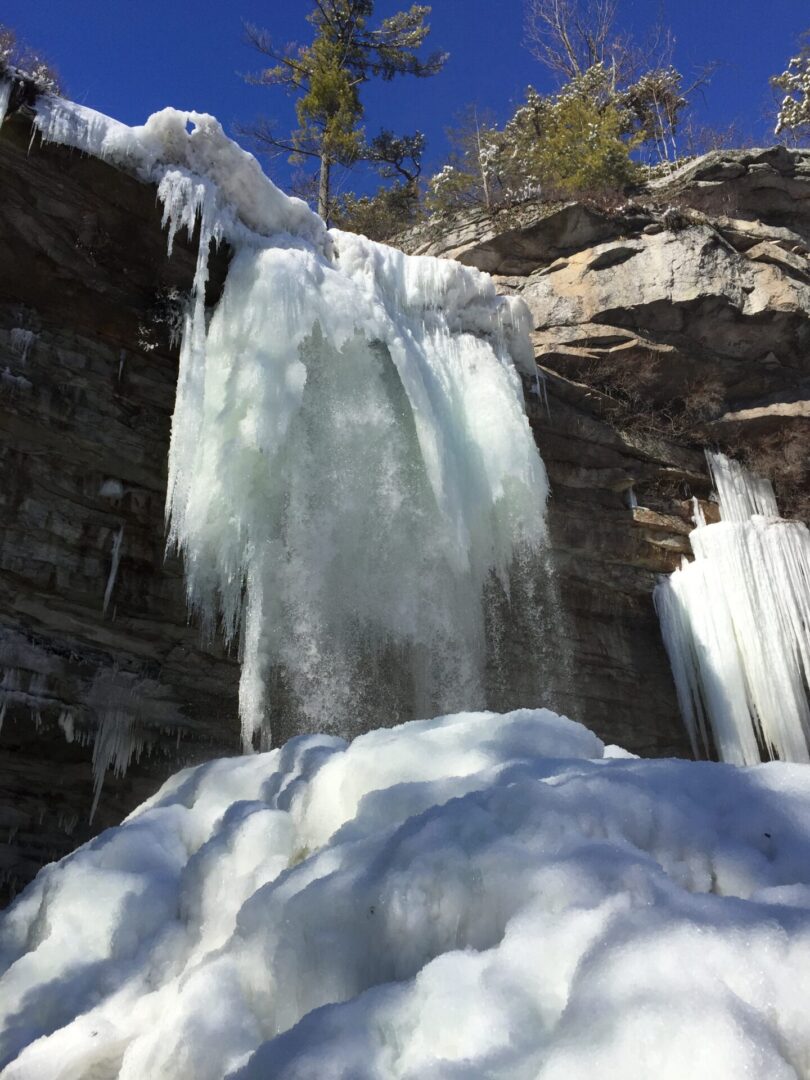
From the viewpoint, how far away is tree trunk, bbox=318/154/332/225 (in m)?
14.0

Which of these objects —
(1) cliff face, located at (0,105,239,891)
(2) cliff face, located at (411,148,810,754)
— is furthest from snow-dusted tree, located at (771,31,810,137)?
(1) cliff face, located at (0,105,239,891)

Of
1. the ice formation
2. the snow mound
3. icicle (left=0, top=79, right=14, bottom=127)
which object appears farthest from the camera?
the ice formation

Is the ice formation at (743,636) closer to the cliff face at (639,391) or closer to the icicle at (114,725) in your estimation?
the cliff face at (639,391)

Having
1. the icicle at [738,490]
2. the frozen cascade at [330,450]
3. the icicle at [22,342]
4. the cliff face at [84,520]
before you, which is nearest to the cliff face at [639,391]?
the icicle at [738,490]

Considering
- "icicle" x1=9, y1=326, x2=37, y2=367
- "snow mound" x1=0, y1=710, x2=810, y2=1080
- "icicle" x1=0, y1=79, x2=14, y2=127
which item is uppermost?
"icicle" x1=0, y1=79, x2=14, y2=127

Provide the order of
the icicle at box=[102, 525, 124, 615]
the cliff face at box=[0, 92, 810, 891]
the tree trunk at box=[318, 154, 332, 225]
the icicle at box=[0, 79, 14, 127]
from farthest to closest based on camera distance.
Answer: the tree trunk at box=[318, 154, 332, 225]
the icicle at box=[102, 525, 124, 615]
the cliff face at box=[0, 92, 810, 891]
the icicle at box=[0, 79, 14, 127]

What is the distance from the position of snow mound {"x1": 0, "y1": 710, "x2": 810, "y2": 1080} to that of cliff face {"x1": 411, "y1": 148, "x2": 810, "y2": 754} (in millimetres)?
6203

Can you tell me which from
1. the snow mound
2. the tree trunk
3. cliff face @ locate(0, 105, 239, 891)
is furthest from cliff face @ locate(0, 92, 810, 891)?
the tree trunk

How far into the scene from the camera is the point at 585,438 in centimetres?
984

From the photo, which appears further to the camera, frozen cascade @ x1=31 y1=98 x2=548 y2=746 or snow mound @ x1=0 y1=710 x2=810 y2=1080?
frozen cascade @ x1=31 y1=98 x2=548 y2=746

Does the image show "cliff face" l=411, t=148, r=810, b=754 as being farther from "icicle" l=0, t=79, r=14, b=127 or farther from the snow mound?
the snow mound

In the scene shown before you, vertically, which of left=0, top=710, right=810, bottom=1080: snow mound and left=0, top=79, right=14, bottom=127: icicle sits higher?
left=0, top=79, right=14, bottom=127: icicle

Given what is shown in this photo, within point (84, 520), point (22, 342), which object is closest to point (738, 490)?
point (84, 520)

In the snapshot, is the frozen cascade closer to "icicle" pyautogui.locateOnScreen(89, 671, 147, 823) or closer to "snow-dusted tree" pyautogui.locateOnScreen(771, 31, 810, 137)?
"icicle" pyautogui.locateOnScreen(89, 671, 147, 823)
